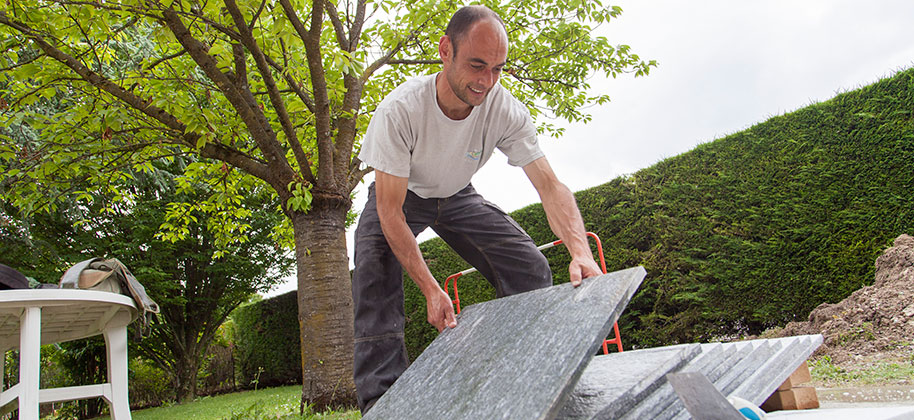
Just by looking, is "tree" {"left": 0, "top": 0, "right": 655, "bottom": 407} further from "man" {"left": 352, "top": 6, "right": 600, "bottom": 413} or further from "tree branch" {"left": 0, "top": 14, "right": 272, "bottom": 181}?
"man" {"left": 352, "top": 6, "right": 600, "bottom": 413}

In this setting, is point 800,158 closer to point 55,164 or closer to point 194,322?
Result: point 55,164

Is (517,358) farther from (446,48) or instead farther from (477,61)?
(446,48)

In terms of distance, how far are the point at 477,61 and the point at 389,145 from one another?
0.46m

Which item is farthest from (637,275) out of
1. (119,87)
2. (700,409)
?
(119,87)

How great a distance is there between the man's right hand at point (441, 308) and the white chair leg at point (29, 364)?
159 centimetres

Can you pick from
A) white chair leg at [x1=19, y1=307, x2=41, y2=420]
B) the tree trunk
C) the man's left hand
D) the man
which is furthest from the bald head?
the tree trunk

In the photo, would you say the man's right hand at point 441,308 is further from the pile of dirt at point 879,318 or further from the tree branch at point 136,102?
the pile of dirt at point 879,318

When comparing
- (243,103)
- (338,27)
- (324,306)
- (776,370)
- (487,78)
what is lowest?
(776,370)

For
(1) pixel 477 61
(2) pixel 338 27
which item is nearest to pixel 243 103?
(2) pixel 338 27

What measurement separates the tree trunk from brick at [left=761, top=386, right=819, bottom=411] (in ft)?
9.64

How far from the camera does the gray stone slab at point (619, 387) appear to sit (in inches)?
49.0

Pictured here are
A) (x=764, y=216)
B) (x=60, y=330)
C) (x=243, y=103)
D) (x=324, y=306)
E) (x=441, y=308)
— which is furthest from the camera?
(x=764, y=216)

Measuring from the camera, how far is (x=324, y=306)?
433 centimetres

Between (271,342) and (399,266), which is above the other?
(399,266)
